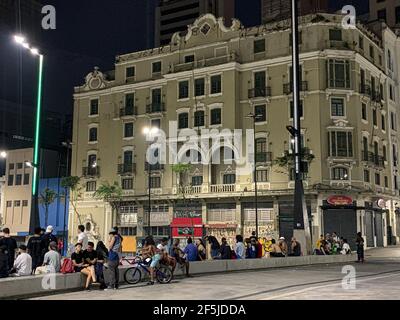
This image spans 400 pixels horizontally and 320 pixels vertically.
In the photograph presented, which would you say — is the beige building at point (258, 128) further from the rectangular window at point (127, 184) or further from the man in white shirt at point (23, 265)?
the man in white shirt at point (23, 265)

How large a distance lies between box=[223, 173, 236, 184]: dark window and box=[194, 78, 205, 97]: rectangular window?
8.86 meters

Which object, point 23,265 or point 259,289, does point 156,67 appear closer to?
point 23,265

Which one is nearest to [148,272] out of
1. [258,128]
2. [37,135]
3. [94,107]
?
[37,135]

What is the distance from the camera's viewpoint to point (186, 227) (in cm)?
5203

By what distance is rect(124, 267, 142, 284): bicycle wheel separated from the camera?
700 inches

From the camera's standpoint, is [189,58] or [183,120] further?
[189,58]

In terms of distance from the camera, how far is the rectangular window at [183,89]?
5553 cm

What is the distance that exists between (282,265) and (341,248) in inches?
464

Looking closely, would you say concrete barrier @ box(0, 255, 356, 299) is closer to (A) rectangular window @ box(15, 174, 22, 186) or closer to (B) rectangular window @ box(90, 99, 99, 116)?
(B) rectangular window @ box(90, 99, 99, 116)

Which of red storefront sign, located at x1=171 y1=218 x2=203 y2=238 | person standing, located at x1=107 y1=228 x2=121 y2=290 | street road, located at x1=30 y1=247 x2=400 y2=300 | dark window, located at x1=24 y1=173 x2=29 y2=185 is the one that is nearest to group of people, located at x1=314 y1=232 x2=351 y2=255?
street road, located at x1=30 y1=247 x2=400 y2=300

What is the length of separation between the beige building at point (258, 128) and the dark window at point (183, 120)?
0.36ft

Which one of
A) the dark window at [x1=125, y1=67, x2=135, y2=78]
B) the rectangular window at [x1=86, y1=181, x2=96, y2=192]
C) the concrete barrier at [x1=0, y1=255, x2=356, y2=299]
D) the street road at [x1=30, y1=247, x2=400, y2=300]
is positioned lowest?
the street road at [x1=30, y1=247, x2=400, y2=300]

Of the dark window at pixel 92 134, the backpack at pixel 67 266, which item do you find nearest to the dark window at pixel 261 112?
the dark window at pixel 92 134

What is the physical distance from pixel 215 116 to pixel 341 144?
490 inches
